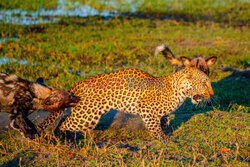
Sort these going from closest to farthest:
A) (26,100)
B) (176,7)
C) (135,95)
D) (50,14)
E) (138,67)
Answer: (26,100) → (135,95) → (138,67) → (50,14) → (176,7)

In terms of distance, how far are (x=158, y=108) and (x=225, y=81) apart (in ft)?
19.6

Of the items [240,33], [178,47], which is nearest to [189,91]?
[178,47]

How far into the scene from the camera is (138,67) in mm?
11930

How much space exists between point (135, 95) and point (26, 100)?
2.02m

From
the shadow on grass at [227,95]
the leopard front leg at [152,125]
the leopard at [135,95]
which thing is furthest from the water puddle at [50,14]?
the leopard front leg at [152,125]

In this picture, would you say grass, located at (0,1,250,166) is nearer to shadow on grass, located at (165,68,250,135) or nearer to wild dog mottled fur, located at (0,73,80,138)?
shadow on grass, located at (165,68,250,135)

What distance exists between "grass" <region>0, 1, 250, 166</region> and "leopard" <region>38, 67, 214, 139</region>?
1.32 ft

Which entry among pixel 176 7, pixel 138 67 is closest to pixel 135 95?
pixel 138 67

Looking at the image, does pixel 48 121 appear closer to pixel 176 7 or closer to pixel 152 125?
pixel 152 125

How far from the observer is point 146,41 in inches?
616

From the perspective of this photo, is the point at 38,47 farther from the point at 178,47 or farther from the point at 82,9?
the point at 82,9

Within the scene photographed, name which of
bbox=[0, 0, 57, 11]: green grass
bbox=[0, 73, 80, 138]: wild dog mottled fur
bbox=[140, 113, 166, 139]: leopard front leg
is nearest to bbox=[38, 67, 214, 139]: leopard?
bbox=[140, 113, 166, 139]: leopard front leg

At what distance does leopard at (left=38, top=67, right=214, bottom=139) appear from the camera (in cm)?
608

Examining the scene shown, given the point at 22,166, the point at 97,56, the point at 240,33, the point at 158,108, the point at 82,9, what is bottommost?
the point at 22,166
